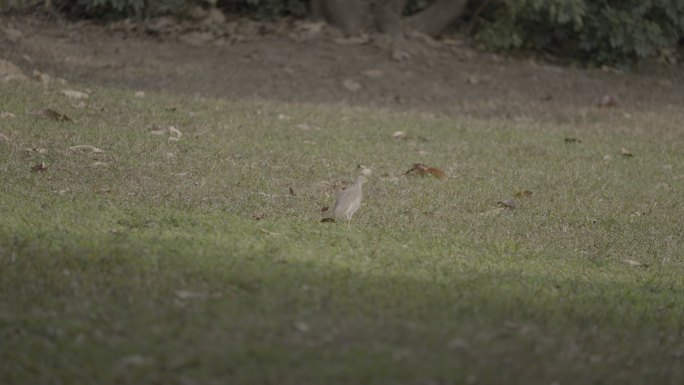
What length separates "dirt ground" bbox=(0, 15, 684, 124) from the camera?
11.9 meters

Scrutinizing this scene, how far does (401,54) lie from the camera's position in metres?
13.8

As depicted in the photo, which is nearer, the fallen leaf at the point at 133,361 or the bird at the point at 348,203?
the fallen leaf at the point at 133,361

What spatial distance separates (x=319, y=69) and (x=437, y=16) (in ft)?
8.94

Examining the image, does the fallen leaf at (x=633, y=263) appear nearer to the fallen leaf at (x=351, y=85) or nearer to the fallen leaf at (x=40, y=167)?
the fallen leaf at (x=40, y=167)

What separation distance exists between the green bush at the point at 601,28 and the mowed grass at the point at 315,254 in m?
4.51

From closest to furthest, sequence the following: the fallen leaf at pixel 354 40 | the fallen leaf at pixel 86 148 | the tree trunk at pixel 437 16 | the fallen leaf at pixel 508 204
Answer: the fallen leaf at pixel 508 204
the fallen leaf at pixel 86 148
the fallen leaf at pixel 354 40
the tree trunk at pixel 437 16

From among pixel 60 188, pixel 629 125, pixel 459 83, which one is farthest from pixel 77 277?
pixel 459 83

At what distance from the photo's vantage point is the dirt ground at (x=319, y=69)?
11.9 meters

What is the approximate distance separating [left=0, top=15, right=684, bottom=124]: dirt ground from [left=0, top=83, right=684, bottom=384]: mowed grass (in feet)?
5.47

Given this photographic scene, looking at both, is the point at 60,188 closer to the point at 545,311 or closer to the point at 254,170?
the point at 254,170

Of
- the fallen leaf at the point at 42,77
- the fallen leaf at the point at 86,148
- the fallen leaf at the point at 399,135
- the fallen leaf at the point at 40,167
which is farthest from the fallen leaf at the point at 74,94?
the fallen leaf at the point at 399,135

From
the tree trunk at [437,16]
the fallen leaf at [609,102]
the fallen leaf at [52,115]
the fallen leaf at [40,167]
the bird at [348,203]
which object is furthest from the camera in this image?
the tree trunk at [437,16]

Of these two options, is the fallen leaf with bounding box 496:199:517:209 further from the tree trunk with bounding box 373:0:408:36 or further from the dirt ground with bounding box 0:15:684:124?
the tree trunk with bounding box 373:0:408:36

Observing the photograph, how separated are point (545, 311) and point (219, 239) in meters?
1.74
